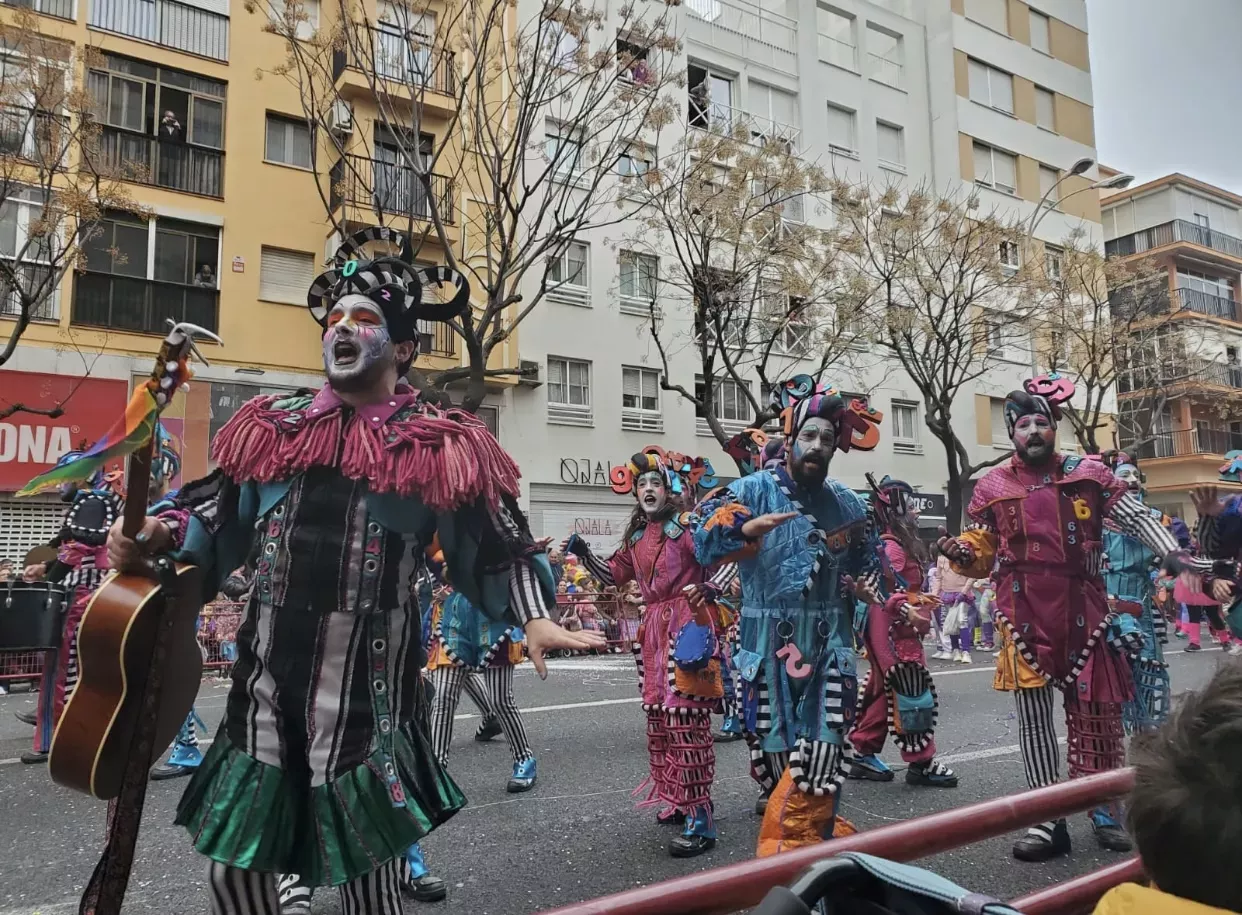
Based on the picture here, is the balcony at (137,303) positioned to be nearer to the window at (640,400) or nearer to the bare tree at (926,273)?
the window at (640,400)

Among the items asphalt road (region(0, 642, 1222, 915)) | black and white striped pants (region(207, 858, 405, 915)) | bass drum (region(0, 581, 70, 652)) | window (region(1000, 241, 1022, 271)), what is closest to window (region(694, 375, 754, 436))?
window (region(1000, 241, 1022, 271))

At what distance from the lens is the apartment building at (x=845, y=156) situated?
71.6 feet

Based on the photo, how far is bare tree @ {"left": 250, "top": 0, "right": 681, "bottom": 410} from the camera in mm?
13070

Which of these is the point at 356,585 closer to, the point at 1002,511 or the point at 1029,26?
the point at 1002,511

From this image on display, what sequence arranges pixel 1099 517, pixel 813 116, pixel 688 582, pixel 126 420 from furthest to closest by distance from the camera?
pixel 813 116 → pixel 688 582 → pixel 1099 517 → pixel 126 420

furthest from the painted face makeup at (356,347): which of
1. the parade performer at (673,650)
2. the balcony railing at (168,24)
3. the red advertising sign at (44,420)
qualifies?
the balcony railing at (168,24)

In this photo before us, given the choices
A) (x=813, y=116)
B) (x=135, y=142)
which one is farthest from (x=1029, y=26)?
(x=135, y=142)

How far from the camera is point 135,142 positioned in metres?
18.0

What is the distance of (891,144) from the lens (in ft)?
92.2

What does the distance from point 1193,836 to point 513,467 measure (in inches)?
76.8

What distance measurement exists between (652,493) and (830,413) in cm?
156

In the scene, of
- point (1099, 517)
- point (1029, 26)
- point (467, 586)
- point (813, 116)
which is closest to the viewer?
point (467, 586)

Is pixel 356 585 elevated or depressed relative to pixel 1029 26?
depressed

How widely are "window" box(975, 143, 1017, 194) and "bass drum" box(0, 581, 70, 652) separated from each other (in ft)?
90.0
